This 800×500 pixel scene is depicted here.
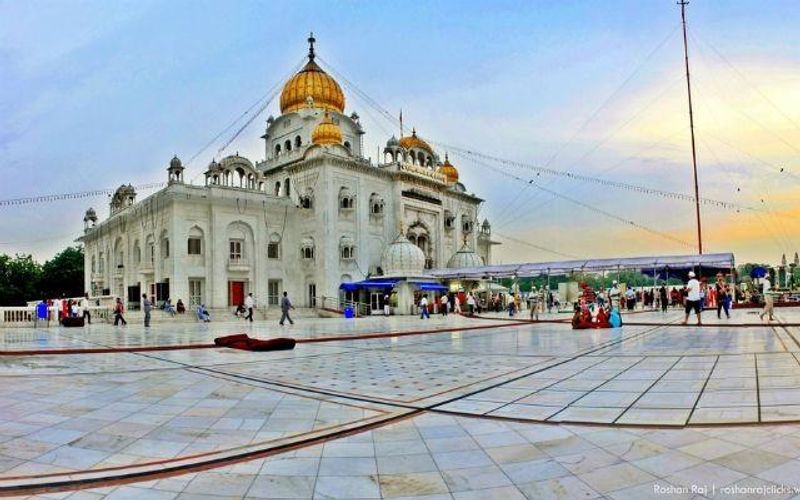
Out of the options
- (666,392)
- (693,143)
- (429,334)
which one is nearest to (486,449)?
(666,392)

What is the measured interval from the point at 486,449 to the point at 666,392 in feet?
9.88

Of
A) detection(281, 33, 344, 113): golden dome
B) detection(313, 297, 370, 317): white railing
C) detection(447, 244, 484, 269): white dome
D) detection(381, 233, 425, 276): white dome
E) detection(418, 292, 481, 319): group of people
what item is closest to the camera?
detection(418, 292, 481, 319): group of people

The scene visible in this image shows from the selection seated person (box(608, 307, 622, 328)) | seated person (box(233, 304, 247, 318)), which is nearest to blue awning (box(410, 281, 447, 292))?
seated person (box(233, 304, 247, 318))

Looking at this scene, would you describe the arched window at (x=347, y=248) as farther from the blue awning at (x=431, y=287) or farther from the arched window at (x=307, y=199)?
the blue awning at (x=431, y=287)

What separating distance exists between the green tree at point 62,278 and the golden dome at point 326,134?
36.6 metres

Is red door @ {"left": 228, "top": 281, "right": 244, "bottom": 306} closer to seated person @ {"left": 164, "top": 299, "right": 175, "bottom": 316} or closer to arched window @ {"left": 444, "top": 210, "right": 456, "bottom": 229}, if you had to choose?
seated person @ {"left": 164, "top": 299, "right": 175, "bottom": 316}

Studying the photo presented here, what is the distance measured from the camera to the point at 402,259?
137 feet

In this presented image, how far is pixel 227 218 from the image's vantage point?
123 ft

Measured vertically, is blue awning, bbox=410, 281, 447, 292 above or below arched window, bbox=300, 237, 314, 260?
below

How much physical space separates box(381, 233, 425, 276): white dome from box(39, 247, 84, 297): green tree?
39233 mm

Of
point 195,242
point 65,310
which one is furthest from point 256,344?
point 195,242

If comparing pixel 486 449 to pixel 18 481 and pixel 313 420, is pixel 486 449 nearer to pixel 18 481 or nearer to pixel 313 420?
pixel 313 420

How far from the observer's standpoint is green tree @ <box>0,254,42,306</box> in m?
56.1

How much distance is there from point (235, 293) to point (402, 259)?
11949 mm
